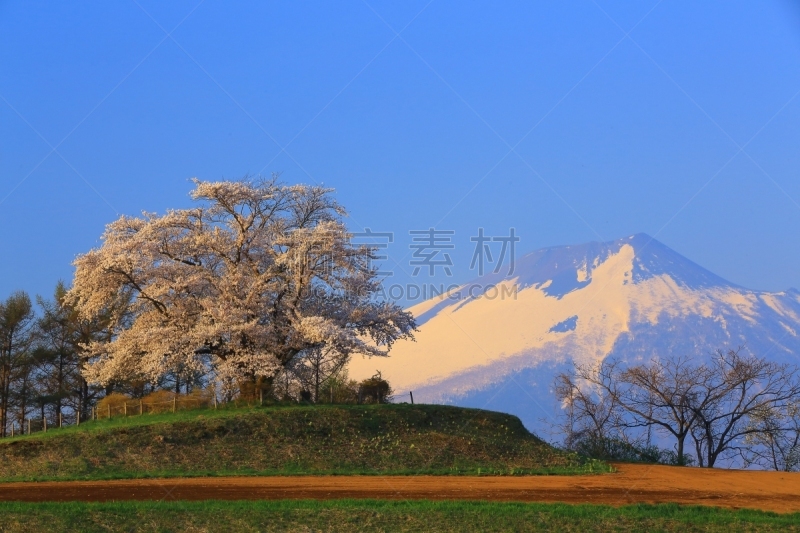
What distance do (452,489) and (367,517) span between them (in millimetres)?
5141

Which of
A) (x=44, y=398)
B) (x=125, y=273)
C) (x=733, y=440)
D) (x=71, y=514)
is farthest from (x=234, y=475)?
(x=44, y=398)

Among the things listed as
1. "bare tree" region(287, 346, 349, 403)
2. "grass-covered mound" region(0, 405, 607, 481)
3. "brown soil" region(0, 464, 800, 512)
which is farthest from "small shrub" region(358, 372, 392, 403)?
"brown soil" region(0, 464, 800, 512)

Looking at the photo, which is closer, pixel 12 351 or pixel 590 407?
pixel 590 407

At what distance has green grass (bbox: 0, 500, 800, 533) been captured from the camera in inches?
753

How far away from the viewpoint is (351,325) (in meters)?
38.0

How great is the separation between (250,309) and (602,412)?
1680 centimetres

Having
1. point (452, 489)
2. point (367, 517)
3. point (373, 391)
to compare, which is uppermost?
point (373, 391)

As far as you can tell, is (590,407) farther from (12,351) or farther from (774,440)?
(12,351)

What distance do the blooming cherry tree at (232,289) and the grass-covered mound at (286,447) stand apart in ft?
10.3

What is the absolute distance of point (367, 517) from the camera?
19875 millimetres

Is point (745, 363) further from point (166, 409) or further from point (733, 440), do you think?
point (166, 409)

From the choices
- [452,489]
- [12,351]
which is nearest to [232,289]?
[452,489]

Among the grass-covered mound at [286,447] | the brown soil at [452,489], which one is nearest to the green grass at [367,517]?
the brown soil at [452,489]

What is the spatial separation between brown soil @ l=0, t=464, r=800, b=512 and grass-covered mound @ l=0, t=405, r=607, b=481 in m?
1.52
